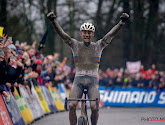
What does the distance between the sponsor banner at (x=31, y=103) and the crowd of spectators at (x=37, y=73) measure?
0.20 metres

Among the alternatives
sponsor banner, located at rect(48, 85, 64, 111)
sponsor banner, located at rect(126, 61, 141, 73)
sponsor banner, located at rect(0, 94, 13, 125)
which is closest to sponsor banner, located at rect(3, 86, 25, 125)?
sponsor banner, located at rect(0, 94, 13, 125)

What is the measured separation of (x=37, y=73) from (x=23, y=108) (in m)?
2.43

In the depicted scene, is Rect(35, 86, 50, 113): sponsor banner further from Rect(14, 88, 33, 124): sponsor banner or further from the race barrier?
Rect(14, 88, 33, 124): sponsor banner

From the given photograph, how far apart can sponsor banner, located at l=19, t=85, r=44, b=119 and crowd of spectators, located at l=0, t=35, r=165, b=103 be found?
0.20 meters

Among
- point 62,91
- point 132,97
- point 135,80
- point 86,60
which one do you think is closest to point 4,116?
point 86,60

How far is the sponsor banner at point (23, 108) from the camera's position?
11970 millimetres

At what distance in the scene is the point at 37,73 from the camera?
14.5 m

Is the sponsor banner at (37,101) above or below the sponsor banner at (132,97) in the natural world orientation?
above

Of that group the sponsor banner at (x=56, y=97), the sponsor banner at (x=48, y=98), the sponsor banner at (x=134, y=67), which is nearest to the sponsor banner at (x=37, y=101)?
the sponsor banner at (x=48, y=98)

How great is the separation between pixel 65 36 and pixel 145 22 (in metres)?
23.9

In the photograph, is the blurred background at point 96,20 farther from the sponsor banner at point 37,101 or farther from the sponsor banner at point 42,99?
the sponsor banner at point 37,101

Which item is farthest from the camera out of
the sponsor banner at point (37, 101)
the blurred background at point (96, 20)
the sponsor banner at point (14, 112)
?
the blurred background at point (96, 20)

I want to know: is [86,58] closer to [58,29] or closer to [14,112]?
[58,29]

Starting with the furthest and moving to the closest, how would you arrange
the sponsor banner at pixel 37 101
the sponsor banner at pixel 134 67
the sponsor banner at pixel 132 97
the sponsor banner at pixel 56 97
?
the sponsor banner at pixel 134 67
the sponsor banner at pixel 132 97
the sponsor banner at pixel 56 97
the sponsor banner at pixel 37 101
